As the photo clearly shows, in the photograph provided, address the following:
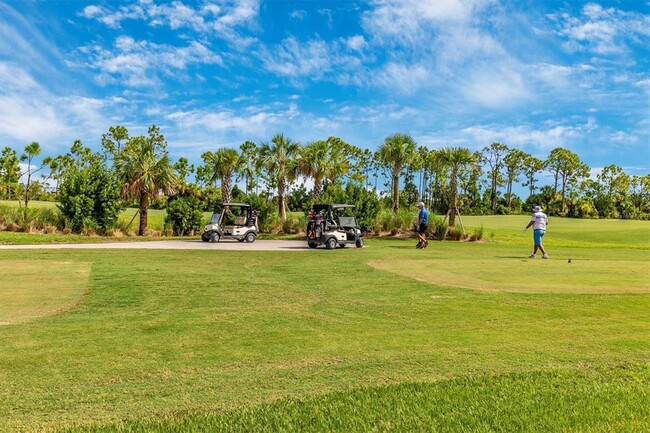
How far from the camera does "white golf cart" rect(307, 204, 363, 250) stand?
66.8ft

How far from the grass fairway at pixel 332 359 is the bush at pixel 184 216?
63.5 ft

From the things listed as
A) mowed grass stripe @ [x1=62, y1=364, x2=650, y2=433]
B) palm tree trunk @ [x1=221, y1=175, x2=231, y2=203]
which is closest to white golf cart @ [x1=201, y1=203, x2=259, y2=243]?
palm tree trunk @ [x1=221, y1=175, x2=231, y2=203]

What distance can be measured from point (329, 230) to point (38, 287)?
1266 centimetres

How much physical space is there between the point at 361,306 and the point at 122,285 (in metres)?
4.69

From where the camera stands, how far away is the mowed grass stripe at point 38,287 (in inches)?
280

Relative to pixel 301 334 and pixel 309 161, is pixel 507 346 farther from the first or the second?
pixel 309 161

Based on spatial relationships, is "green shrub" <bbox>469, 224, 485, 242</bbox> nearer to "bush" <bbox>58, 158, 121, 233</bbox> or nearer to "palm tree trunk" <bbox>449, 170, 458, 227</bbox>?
"palm tree trunk" <bbox>449, 170, 458, 227</bbox>

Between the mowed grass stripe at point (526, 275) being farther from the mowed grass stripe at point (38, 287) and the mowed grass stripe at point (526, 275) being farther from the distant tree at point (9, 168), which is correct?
the distant tree at point (9, 168)

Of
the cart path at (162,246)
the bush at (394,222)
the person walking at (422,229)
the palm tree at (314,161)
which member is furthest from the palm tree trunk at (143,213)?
the person walking at (422,229)

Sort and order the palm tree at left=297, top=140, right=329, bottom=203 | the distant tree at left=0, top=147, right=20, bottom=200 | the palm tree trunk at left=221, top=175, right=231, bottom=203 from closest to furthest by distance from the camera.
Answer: the palm tree at left=297, top=140, right=329, bottom=203 < the palm tree trunk at left=221, top=175, right=231, bottom=203 < the distant tree at left=0, top=147, right=20, bottom=200

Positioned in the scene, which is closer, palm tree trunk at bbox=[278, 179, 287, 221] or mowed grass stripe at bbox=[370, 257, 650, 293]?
mowed grass stripe at bbox=[370, 257, 650, 293]

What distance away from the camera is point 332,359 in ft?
16.4

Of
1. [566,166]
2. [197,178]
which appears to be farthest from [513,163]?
[197,178]

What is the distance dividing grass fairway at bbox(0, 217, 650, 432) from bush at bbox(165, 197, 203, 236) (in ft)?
63.5
